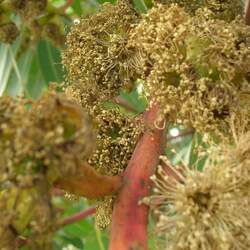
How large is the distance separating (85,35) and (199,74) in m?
0.36

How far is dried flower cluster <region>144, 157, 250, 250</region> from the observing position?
4.78ft

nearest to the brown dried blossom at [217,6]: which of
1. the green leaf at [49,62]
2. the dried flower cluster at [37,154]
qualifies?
the dried flower cluster at [37,154]

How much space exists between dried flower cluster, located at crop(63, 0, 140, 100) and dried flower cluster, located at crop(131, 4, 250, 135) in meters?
0.15

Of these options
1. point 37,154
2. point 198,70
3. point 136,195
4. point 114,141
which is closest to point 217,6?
point 198,70

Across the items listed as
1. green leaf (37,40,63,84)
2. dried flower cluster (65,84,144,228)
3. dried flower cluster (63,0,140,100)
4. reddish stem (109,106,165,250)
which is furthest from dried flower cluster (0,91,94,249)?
green leaf (37,40,63,84)

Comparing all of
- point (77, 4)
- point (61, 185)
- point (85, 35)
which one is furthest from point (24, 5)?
point (77, 4)

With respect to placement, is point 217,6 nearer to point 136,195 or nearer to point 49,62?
point 136,195

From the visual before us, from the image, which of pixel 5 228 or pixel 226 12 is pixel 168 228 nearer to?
pixel 5 228

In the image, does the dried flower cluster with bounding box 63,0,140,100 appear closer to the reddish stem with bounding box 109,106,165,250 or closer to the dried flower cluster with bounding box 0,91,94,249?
the reddish stem with bounding box 109,106,165,250

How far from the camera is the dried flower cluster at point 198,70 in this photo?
1596mm

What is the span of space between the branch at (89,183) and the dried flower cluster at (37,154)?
7 centimetres

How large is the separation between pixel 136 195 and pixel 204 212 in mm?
154

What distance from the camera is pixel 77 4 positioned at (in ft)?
8.42

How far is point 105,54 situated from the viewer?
1842 millimetres
